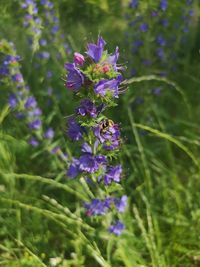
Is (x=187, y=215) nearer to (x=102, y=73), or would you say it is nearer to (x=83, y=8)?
(x=102, y=73)

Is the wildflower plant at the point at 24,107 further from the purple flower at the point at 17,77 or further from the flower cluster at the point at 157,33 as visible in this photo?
the flower cluster at the point at 157,33

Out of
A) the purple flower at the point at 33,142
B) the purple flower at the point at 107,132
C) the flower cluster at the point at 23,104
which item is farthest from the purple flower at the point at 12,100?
the purple flower at the point at 107,132

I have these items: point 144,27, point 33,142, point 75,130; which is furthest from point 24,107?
point 75,130

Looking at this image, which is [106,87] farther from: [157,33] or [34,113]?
[157,33]

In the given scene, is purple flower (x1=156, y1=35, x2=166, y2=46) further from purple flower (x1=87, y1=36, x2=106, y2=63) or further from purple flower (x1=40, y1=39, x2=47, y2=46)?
purple flower (x1=87, y1=36, x2=106, y2=63)

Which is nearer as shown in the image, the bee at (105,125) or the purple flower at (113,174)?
the bee at (105,125)

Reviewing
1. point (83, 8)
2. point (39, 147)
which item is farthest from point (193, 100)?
point (39, 147)
